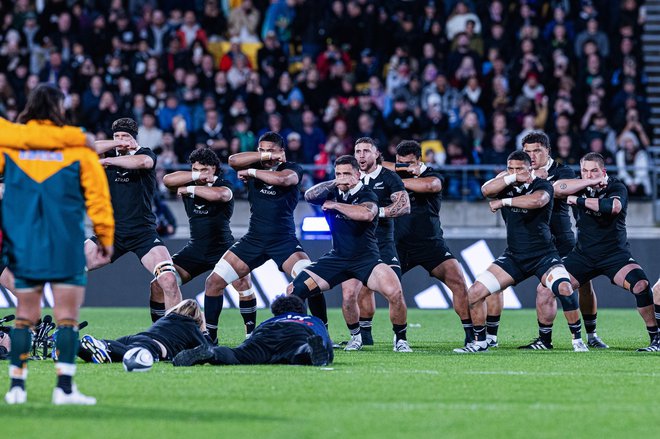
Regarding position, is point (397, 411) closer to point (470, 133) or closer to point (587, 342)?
point (587, 342)

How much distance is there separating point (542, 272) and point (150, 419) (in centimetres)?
662

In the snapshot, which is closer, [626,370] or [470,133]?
[626,370]

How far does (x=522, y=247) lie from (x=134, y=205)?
432cm

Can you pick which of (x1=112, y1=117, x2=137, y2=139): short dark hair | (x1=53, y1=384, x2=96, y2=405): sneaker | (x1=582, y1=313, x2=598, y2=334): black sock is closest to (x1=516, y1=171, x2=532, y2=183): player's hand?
(x1=582, y1=313, x2=598, y2=334): black sock

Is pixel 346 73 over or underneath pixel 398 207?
over

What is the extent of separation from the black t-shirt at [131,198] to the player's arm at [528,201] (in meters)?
3.84

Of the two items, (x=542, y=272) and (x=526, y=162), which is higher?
(x=526, y=162)

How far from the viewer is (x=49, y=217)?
829 cm

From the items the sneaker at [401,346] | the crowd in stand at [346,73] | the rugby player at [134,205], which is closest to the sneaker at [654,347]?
the sneaker at [401,346]

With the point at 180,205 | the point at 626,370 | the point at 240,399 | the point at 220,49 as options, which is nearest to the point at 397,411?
the point at 240,399

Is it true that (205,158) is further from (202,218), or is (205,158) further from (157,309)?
(157,309)

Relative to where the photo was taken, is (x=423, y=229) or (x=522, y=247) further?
(x=423, y=229)

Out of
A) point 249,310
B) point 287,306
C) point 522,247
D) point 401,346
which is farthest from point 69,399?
point 522,247

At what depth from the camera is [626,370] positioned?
11.0 m
